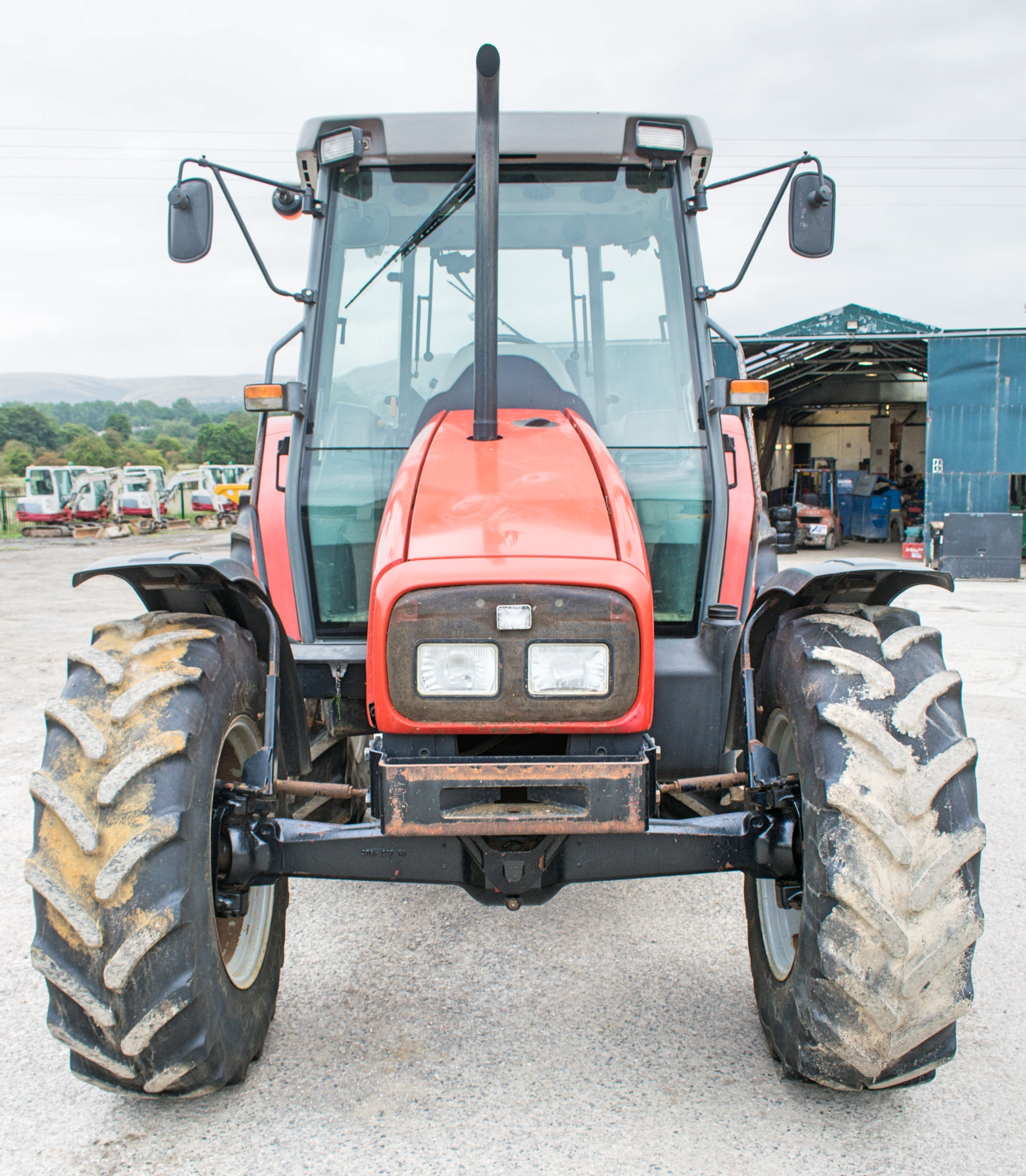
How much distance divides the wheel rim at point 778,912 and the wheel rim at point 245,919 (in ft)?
4.63

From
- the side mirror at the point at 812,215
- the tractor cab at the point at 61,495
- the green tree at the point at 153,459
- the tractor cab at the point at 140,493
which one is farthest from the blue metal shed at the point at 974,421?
the green tree at the point at 153,459

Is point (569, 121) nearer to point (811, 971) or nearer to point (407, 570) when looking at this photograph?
point (407, 570)

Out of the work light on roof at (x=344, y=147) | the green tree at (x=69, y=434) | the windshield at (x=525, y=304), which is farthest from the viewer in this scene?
the green tree at (x=69, y=434)

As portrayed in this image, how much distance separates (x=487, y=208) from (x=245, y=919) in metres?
2.05

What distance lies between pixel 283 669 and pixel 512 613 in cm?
89

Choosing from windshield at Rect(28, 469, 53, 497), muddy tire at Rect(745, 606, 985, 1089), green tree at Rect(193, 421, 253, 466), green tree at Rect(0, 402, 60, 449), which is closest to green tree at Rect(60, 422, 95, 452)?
green tree at Rect(0, 402, 60, 449)

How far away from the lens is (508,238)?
3.59 meters

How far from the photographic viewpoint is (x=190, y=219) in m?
3.27

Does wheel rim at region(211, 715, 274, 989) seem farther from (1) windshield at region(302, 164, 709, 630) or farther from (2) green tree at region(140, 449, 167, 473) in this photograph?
(2) green tree at region(140, 449, 167, 473)

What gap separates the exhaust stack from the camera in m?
2.41

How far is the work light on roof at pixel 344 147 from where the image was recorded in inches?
134

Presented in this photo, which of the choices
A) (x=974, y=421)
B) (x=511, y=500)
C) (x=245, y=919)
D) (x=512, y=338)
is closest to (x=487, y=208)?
(x=511, y=500)

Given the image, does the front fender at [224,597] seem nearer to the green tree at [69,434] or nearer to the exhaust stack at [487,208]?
the exhaust stack at [487,208]

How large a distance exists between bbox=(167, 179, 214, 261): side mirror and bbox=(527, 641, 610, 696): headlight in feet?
6.32
